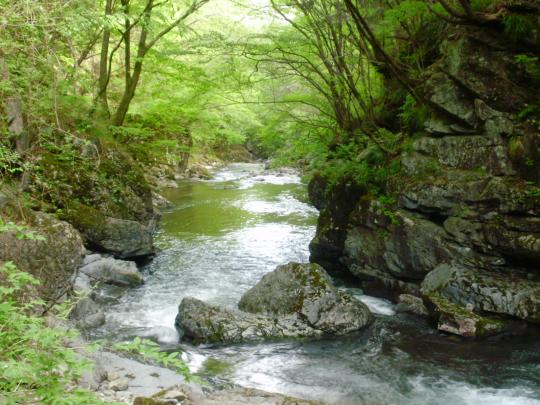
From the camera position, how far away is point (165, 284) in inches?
402

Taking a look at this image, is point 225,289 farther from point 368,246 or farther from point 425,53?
point 425,53

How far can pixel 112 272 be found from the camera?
9.88 meters

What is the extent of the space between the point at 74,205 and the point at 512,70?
10.1 meters

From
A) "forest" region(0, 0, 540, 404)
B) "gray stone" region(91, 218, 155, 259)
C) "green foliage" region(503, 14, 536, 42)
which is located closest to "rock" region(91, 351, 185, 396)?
"forest" region(0, 0, 540, 404)

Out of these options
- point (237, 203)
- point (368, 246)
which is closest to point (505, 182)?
point (368, 246)

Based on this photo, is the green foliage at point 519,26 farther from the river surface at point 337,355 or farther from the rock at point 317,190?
the rock at point 317,190

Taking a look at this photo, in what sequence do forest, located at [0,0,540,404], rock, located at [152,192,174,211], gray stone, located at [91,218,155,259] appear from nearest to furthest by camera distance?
forest, located at [0,0,540,404] → gray stone, located at [91,218,155,259] → rock, located at [152,192,174,211]

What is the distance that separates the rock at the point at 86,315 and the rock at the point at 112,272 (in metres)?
1.51

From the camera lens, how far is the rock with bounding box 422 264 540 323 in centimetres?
739

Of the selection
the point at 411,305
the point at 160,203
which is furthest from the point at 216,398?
the point at 160,203

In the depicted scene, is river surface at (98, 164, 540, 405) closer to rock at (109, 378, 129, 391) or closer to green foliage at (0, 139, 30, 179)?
rock at (109, 378, 129, 391)

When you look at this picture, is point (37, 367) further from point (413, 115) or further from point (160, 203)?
point (160, 203)

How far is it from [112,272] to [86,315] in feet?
6.70

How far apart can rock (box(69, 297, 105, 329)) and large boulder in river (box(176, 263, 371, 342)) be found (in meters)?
1.47
